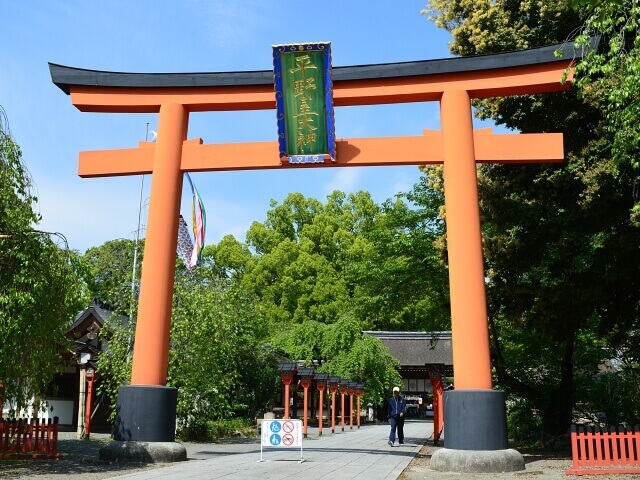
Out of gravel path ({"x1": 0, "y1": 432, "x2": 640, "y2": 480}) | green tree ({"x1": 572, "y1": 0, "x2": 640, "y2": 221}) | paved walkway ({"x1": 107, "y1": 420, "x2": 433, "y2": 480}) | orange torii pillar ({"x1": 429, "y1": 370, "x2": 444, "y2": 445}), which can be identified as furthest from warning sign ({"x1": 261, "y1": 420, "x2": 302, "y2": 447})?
orange torii pillar ({"x1": 429, "y1": 370, "x2": 444, "y2": 445})

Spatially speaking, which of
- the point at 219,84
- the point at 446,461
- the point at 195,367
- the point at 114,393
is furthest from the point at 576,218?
the point at 114,393

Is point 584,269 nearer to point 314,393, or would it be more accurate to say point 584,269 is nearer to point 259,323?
point 259,323

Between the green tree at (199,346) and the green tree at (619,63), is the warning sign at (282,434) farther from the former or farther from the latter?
the green tree at (619,63)

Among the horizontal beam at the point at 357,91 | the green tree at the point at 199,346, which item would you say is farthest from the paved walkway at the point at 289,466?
the horizontal beam at the point at 357,91

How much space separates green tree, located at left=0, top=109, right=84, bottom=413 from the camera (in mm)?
10117

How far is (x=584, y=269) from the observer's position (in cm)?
1198

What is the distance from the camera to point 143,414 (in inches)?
454

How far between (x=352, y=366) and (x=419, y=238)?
51.9 feet

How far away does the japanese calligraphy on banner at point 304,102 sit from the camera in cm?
1180

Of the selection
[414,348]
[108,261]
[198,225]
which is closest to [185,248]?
[198,225]

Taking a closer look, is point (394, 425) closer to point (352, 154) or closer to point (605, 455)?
point (605, 455)

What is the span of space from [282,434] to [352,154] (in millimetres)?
5550

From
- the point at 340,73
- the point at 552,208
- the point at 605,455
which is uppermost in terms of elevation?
the point at 340,73

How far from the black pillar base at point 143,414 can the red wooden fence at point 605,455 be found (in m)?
6.92
